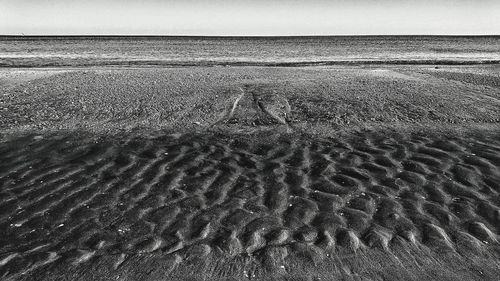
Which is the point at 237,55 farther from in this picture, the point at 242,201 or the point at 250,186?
the point at 242,201

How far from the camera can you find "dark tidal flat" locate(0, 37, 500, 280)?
12.7 ft

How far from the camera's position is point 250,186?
544 centimetres

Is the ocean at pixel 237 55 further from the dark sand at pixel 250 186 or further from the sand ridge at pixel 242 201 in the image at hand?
the sand ridge at pixel 242 201

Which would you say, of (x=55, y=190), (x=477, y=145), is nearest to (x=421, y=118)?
(x=477, y=145)

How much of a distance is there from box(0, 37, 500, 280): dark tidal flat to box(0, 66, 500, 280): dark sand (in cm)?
2

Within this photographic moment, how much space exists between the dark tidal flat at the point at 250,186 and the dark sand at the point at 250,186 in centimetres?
2

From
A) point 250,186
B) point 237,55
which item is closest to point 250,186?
point 250,186

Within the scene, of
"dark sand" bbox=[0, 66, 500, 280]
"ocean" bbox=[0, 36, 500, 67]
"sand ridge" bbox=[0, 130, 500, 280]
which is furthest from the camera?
"ocean" bbox=[0, 36, 500, 67]

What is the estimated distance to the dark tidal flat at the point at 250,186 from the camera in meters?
3.86

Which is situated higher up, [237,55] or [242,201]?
[242,201]

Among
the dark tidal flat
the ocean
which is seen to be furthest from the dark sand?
the ocean

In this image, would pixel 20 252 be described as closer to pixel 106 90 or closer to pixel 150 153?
pixel 150 153

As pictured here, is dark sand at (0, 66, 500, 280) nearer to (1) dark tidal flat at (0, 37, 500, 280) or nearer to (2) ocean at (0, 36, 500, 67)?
(1) dark tidal flat at (0, 37, 500, 280)

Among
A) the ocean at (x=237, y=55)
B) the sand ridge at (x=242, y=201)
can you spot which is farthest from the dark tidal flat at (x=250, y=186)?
the ocean at (x=237, y=55)
